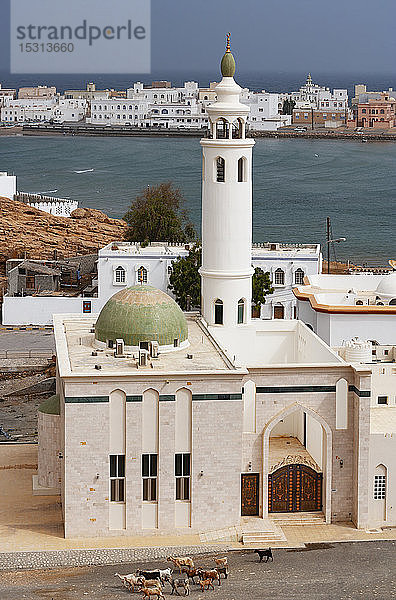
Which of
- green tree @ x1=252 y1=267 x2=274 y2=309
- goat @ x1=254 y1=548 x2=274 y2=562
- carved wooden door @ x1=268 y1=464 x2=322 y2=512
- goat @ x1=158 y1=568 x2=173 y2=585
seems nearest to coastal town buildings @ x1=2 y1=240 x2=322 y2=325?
green tree @ x1=252 y1=267 x2=274 y2=309

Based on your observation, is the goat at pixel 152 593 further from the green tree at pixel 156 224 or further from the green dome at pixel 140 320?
the green tree at pixel 156 224

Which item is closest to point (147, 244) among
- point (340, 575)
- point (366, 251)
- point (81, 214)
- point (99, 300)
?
point (99, 300)

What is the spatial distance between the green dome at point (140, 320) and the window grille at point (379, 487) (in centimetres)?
592

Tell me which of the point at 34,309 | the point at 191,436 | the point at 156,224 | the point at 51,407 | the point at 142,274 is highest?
the point at 156,224

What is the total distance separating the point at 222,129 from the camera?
3161cm

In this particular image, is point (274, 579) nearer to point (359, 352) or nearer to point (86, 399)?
point (86, 399)

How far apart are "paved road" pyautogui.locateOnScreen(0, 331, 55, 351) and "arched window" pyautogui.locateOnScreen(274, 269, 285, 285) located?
1010cm

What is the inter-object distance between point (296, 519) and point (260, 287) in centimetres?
2167

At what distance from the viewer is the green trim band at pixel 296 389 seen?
2667 centimetres

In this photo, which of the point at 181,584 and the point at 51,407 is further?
the point at 51,407


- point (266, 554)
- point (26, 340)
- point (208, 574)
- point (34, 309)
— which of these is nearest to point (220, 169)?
point (266, 554)

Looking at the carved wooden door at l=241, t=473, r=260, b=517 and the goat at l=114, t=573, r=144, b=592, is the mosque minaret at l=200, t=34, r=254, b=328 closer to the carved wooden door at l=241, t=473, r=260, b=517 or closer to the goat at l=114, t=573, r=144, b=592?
the carved wooden door at l=241, t=473, r=260, b=517

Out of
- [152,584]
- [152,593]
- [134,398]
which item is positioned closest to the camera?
[152,593]

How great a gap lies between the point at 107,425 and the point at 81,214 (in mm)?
51607
